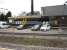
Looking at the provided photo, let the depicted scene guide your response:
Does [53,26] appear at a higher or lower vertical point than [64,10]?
lower

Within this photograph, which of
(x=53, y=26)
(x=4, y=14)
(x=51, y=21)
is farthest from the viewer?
(x=4, y=14)

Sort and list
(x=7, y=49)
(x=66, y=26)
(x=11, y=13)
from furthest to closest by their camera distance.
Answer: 1. (x=11, y=13)
2. (x=66, y=26)
3. (x=7, y=49)

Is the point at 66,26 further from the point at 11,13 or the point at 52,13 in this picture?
the point at 11,13

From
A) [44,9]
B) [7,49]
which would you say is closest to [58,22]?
[44,9]

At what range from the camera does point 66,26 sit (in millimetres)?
27234

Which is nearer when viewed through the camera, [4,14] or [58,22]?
[58,22]

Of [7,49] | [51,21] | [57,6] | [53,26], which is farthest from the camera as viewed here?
[57,6]

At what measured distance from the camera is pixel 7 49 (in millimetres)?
10805

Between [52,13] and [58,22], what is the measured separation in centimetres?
431

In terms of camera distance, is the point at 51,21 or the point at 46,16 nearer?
the point at 51,21

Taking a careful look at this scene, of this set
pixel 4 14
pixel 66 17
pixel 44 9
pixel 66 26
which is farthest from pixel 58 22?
pixel 4 14

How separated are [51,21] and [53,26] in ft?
9.27

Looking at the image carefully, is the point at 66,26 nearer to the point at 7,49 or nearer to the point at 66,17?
the point at 66,17

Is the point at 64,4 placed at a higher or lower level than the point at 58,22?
higher
